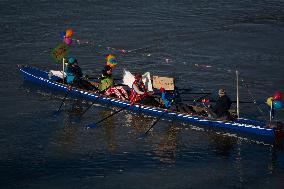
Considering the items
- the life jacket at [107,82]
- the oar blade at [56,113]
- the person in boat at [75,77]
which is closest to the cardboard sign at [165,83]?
the life jacket at [107,82]

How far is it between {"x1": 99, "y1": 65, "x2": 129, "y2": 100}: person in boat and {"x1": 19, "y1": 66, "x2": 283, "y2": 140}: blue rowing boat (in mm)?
352

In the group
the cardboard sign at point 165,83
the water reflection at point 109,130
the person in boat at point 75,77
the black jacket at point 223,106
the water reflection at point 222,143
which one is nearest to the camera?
the water reflection at point 222,143

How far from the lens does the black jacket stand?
27.9 m

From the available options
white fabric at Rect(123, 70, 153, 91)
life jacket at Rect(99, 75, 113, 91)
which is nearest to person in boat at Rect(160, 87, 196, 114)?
white fabric at Rect(123, 70, 153, 91)

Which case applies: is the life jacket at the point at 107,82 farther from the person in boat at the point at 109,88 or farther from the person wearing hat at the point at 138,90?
the person wearing hat at the point at 138,90

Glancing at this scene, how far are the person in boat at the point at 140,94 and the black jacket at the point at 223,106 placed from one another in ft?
12.1

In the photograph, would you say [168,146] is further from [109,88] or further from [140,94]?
[109,88]

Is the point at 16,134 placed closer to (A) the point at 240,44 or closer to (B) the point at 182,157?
(B) the point at 182,157

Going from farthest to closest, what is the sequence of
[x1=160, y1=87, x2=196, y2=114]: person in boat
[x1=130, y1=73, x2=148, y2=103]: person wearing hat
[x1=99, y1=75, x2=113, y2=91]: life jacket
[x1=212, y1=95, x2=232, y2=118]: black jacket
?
[x1=99, y1=75, x2=113, y2=91]: life jacket → [x1=130, y1=73, x2=148, y2=103]: person wearing hat → [x1=160, y1=87, x2=196, y2=114]: person in boat → [x1=212, y1=95, x2=232, y2=118]: black jacket

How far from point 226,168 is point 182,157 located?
2.06 meters

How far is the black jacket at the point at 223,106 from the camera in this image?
27.9m

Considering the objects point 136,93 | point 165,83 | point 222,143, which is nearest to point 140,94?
point 136,93

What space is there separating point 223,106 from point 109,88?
6.87 metres

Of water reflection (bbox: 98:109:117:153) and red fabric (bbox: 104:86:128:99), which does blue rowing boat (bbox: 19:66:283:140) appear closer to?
red fabric (bbox: 104:86:128:99)
